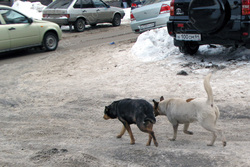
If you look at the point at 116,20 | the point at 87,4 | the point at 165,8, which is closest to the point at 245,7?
the point at 165,8

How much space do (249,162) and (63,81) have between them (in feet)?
17.4

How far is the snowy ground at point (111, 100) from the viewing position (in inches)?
167

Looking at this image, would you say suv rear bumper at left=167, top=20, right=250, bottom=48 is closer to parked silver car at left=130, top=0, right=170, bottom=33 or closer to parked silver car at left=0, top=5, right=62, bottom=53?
parked silver car at left=130, top=0, right=170, bottom=33

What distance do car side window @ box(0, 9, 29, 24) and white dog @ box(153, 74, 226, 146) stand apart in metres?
8.14

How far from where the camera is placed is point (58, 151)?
4457 millimetres

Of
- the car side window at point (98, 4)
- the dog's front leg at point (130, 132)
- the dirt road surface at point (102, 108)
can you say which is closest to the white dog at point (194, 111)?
the dirt road surface at point (102, 108)

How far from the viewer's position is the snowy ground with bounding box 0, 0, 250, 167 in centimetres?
424

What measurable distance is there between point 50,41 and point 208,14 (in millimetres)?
7054

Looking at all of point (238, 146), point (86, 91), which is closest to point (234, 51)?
point (86, 91)

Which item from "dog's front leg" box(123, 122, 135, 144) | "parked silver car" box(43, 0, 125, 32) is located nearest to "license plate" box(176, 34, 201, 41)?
"dog's front leg" box(123, 122, 135, 144)

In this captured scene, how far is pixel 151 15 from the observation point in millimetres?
11656

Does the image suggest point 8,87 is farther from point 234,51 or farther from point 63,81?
point 234,51

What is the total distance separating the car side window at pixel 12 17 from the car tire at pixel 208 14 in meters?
6.33

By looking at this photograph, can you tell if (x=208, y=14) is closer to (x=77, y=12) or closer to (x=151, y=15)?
(x=151, y=15)
